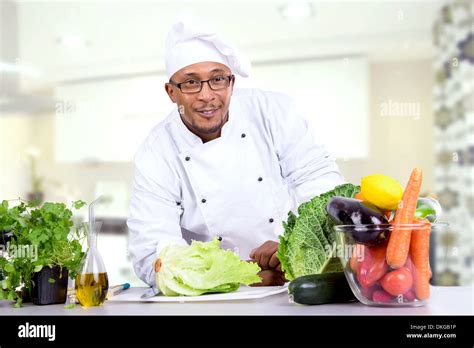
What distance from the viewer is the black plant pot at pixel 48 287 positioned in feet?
5.40

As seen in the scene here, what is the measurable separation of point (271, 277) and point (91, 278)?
582 millimetres

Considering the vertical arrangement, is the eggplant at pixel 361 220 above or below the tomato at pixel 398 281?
above

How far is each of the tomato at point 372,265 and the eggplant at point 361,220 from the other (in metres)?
0.02

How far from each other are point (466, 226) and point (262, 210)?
299cm

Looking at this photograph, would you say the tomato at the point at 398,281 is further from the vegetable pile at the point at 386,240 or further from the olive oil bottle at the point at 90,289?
the olive oil bottle at the point at 90,289

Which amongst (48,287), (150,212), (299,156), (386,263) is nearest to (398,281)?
(386,263)

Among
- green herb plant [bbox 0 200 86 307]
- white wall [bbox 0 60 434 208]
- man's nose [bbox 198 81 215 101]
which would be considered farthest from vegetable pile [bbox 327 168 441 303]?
white wall [bbox 0 60 434 208]

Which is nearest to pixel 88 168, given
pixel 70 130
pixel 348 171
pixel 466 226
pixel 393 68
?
pixel 70 130

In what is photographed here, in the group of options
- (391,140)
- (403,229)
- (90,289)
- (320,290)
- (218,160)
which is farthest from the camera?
(391,140)

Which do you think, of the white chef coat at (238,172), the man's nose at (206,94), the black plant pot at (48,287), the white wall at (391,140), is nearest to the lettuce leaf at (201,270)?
the black plant pot at (48,287)

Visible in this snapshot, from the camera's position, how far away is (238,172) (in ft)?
8.59

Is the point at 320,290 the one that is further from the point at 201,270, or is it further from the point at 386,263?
the point at 201,270

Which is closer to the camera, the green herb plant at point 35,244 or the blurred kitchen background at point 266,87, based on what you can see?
the green herb plant at point 35,244

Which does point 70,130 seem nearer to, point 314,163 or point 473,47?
point 473,47
